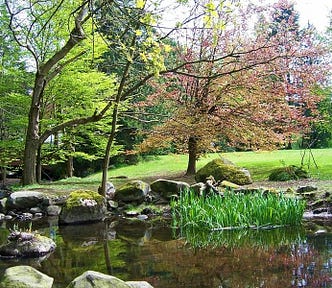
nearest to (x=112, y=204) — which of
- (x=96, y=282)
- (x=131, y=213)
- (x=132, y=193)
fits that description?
(x=132, y=193)

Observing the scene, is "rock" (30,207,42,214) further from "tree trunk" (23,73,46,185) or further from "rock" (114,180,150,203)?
"tree trunk" (23,73,46,185)

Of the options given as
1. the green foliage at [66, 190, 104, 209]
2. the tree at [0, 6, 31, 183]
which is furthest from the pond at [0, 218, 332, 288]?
the tree at [0, 6, 31, 183]

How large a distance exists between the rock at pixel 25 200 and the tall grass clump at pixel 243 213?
4.57 metres

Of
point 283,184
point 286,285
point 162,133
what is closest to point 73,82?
point 162,133

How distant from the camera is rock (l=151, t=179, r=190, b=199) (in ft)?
38.7

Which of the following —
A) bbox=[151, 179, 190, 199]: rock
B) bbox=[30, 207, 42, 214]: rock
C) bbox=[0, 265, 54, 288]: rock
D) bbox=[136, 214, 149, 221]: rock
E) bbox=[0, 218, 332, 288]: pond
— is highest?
bbox=[151, 179, 190, 199]: rock

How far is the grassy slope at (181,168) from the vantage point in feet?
51.4

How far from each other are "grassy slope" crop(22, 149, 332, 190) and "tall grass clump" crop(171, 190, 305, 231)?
561 cm

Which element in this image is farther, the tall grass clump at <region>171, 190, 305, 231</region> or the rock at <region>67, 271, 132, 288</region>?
the tall grass clump at <region>171, 190, 305, 231</region>

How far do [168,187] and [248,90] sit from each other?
4.56 m

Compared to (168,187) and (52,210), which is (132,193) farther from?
(52,210)

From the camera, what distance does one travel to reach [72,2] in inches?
575

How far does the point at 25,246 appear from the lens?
7.09 metres

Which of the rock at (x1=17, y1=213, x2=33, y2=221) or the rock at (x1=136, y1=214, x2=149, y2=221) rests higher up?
the rock at (x1=136, y1=214, x2=149, y2=221)
